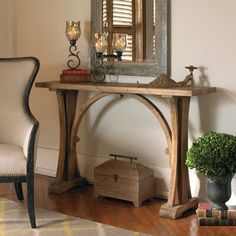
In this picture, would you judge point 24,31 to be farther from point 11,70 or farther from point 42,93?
point 11,70

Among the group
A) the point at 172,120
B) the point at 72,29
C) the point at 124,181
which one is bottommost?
the point at 124,181

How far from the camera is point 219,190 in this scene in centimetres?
308

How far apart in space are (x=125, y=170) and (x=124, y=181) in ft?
0.25

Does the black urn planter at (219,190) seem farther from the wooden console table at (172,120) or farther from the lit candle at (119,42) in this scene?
the lit candle at (119,42)

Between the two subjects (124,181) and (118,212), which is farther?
(124,181)

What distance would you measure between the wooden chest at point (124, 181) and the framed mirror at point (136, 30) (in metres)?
0.68

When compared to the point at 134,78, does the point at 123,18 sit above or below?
above

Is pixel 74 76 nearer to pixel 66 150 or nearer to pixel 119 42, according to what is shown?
pixel 119 42

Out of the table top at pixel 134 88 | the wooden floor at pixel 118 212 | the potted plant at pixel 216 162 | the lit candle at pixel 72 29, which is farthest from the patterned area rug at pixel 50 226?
the lit candle at pixel 72 29

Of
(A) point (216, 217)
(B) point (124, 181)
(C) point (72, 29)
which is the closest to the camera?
(A) point (216, 217)

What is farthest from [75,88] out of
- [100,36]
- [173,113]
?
[173,113]

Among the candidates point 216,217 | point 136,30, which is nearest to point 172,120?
point 216,217

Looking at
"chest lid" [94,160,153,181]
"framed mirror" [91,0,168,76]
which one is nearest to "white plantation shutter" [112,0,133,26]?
"framed mirror" [91,0,168,76]

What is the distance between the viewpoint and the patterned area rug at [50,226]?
2.90m
